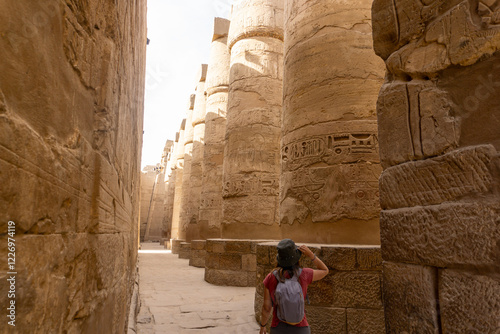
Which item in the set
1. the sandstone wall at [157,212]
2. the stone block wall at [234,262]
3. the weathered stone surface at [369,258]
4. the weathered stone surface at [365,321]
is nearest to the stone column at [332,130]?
the weathered stone surface at [369,258]

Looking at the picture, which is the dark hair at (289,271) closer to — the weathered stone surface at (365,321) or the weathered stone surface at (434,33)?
the weathered stone surface at (365,321)

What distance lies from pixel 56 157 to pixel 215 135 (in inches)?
408

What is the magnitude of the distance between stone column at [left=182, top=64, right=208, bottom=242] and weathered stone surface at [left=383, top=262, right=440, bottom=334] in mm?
10096

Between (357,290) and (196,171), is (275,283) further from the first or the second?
(196,171)

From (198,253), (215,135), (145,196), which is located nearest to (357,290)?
(198,253)

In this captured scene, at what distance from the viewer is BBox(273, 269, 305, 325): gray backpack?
2.32 m

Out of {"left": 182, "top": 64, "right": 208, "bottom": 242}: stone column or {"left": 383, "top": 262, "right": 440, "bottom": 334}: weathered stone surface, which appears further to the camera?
{"left": 182, "top": 64, "right": 208, "bottom": 242}: stone column

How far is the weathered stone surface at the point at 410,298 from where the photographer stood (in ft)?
6.17

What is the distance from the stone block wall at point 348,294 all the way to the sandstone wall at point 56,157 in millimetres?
2423

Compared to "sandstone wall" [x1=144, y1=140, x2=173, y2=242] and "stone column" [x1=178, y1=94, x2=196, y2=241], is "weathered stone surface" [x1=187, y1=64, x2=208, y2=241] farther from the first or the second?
"sandstone wall" [x1=144, y1=140, x2=173, y2=242]

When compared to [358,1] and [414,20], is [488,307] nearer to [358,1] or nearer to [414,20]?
[414,20]

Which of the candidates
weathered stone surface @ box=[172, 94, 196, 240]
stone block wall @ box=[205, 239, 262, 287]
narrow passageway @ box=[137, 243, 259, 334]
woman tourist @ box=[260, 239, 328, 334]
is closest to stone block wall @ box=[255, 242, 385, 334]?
woman tourist @ box=[260, 239, 328, 334]

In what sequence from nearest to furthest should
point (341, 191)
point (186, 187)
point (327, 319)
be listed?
point (327, 319) < point (341, 191) < point (186, 187)

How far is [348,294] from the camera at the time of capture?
11.3ft
